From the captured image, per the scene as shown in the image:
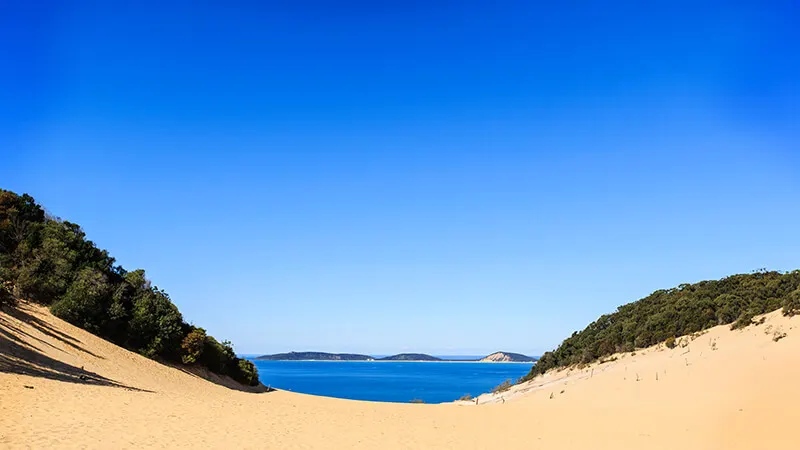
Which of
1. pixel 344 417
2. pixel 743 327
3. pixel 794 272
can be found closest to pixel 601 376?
pixel 743 327

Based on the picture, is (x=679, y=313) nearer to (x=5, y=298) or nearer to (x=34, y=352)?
(x=34, y=352)

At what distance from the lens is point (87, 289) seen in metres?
30.7

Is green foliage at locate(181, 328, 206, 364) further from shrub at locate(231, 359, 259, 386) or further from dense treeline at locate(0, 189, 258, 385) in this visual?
shrub at locate(231, 359, 259, 386)

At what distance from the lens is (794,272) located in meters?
38.2

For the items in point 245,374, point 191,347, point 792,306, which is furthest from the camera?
point 245,374

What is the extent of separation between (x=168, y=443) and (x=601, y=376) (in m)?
23.2

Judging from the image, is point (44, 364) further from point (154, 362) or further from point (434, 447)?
point (434, 447)

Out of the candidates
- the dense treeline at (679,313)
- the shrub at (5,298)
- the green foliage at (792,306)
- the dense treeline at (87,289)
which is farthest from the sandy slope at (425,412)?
the dense treeline at (679,313)

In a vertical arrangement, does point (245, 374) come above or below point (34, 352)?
below

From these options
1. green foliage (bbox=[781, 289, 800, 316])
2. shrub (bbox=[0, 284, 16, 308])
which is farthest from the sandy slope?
shrub (bbox=[0, 284, 16, 308])

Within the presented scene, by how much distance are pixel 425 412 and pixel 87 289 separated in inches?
821

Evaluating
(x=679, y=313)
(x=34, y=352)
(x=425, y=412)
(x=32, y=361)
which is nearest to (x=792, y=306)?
(x=679, y=313)

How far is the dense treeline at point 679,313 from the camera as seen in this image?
34.1 meters

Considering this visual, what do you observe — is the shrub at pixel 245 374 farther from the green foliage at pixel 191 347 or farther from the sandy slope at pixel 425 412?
the sandy slope at pixel 425 412
